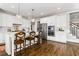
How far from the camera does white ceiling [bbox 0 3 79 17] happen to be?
2473 mm

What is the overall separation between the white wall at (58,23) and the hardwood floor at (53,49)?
0.52 ft

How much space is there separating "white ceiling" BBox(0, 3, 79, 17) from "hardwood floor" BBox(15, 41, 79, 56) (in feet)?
3.16

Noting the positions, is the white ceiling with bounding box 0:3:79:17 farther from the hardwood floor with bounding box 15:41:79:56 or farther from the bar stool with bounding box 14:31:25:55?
the hardwood floor with bounding box 15:41:79:56

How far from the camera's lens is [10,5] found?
2.47 m

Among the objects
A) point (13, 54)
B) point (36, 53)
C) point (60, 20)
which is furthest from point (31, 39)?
point (60, 20)

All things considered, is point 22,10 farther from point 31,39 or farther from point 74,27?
point 74,27

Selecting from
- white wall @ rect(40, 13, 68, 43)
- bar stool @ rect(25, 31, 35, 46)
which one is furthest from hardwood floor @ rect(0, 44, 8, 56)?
white wall @ rect(40, 13, 68, 43)

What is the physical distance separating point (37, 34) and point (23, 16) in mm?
697

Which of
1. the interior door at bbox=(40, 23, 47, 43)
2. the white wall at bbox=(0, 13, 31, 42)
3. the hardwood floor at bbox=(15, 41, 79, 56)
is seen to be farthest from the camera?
the interior door at bbox=(40, 23, 47, 43)

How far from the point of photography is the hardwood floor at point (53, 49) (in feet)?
8.39

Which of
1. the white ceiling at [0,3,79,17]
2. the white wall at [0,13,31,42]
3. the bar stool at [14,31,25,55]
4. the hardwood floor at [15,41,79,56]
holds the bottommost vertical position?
the hardwood floor at [15,41,79,56]

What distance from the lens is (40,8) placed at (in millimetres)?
2596

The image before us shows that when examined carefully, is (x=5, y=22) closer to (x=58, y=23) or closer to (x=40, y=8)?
(x=40, y=8)

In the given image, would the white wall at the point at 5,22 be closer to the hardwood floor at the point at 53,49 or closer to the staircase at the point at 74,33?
the hardwood floor at the point at 53,49
